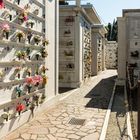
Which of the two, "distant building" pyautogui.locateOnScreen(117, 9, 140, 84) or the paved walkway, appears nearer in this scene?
the paved walkway

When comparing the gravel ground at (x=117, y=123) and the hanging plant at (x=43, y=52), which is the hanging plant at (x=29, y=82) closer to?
the hanging plant at (x=43, y=52)

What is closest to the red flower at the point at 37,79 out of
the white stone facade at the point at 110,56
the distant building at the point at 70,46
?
the distant building at the point at 70,46

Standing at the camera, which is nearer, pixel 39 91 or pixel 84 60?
pixel 39 91

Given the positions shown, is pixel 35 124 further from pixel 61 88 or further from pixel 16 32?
pixel 61 88

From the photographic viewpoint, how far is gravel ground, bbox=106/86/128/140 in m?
6.63

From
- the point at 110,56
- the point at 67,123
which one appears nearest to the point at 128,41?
the point at 67,123

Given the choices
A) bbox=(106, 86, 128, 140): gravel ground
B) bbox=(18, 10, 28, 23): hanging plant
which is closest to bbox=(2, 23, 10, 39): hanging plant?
bbox=(18, 10, 28, 23): hanging plant

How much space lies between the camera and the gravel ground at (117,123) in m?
6.63

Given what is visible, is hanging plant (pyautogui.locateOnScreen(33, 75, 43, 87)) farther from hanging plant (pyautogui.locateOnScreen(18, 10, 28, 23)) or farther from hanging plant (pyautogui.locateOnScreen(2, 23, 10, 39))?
hanging plant (pyautogui.locateOnScreen(2, 23, 10, 39))

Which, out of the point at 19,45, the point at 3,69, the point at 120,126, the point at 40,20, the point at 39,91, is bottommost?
the point at 120,126

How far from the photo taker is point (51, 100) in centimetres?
1012

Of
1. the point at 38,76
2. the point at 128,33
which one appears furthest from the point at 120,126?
the point at 128,33

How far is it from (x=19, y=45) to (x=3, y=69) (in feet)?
3.29

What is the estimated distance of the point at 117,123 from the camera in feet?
25.5
